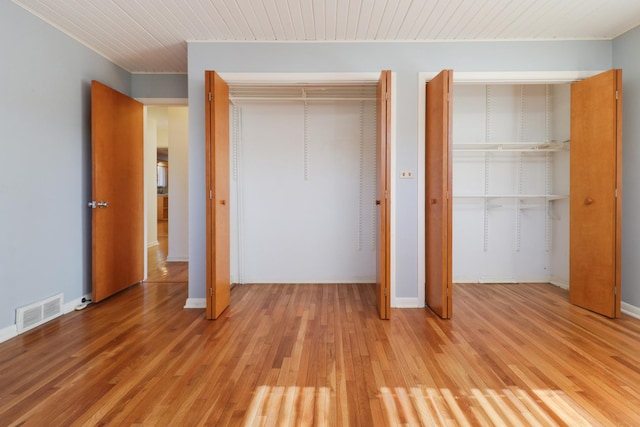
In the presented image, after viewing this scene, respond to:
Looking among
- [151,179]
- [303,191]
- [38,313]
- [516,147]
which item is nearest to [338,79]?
[303,191]

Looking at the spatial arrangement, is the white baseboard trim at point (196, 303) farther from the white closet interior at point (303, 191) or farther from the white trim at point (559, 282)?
the white trim at point (559, 282)

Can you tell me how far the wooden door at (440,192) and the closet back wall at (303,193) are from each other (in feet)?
3.37

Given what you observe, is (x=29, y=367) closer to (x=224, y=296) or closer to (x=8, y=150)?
(x=224, y=296)

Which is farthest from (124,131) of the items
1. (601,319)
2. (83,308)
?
(601,319)

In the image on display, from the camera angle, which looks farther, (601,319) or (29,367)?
(601,319)

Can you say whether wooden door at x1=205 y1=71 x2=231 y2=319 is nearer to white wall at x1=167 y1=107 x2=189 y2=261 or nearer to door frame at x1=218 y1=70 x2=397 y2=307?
door frame at x1=218 y1=70 x2=397 y2=307

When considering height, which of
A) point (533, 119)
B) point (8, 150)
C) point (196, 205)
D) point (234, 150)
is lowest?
point (196, 205)

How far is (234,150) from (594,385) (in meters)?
3.93

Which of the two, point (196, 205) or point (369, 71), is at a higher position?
point (369, 71)

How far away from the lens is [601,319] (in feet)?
9.22

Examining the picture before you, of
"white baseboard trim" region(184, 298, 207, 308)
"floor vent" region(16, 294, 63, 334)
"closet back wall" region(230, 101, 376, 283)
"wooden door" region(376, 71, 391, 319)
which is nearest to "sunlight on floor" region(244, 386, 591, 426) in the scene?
"wooden door" region(376, 71, 391, 319)

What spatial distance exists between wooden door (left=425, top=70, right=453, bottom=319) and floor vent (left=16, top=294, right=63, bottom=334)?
11.6 feet

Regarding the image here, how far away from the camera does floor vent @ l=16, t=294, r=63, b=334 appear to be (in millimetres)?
2527

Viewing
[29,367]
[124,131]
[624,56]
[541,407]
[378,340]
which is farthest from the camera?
[124,131]
